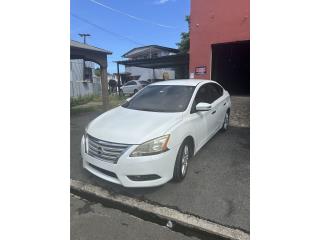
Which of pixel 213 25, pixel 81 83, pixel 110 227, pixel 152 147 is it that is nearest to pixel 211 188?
pixel 152 147

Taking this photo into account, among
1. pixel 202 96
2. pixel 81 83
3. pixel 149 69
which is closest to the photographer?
pixel 202 96

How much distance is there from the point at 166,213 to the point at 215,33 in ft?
28.6

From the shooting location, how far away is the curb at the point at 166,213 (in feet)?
8.07

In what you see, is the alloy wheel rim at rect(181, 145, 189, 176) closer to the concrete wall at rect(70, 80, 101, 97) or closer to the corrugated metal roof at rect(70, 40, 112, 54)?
the corrugated metal roof at rect(70, 40, 112, 54)

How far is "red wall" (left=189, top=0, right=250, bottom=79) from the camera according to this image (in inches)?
360

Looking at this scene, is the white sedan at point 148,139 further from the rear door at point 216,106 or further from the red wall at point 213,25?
the red wall at point 213,25

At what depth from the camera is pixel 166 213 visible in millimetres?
2752

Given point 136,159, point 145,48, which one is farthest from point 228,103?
point 145,48

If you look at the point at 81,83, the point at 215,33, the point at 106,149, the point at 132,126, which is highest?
the point at 215,33

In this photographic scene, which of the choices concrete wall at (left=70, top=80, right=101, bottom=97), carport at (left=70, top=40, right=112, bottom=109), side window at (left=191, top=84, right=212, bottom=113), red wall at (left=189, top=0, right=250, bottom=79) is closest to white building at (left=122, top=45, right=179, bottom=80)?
concrete wall at (left=70, top=80, right=101, bottom=97)

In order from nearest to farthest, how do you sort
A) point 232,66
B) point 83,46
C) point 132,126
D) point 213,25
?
point 132,126, point 83,46, point 213,25, point 232,66

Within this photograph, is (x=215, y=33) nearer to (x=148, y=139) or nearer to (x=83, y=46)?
(x=83, y=46)

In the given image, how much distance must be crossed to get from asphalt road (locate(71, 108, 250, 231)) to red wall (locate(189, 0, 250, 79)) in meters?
6.22

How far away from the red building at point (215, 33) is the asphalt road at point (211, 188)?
6.23 metres
